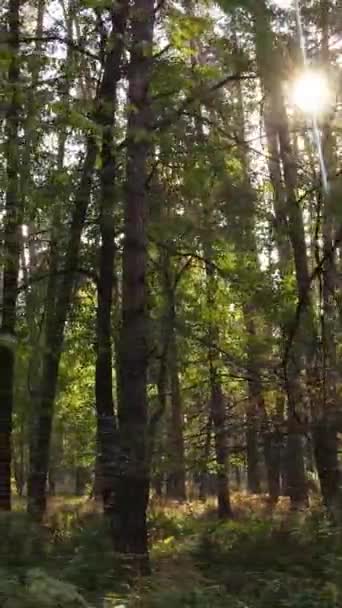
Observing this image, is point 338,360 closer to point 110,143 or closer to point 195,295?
point 110,143

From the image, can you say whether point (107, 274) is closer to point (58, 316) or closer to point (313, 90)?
point (58, 316)

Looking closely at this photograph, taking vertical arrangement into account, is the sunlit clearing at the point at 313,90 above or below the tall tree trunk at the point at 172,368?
above

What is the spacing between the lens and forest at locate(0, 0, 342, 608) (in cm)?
726

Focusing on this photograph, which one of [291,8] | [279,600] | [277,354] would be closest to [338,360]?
[277,354]

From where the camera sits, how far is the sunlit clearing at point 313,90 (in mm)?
8836

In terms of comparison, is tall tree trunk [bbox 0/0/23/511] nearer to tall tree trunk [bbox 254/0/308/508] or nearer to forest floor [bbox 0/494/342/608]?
forest floor [bbox 0/494/342/608]

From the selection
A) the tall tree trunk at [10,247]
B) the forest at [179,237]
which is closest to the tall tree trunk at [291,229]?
the forest at [179,237]

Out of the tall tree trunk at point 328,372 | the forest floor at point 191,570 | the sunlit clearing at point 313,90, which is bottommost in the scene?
the forest floor at point 191,570

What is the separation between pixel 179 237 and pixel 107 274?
4.72 feet

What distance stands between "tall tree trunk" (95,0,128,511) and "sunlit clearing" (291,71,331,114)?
219 centimetres

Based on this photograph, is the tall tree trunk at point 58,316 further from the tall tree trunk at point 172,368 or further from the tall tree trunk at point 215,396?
the tall tree trunk at point 215,396

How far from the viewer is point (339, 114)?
9641 mm

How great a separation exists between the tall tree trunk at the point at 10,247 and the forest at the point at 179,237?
0.13ft

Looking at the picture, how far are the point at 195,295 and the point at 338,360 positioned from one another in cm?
503
